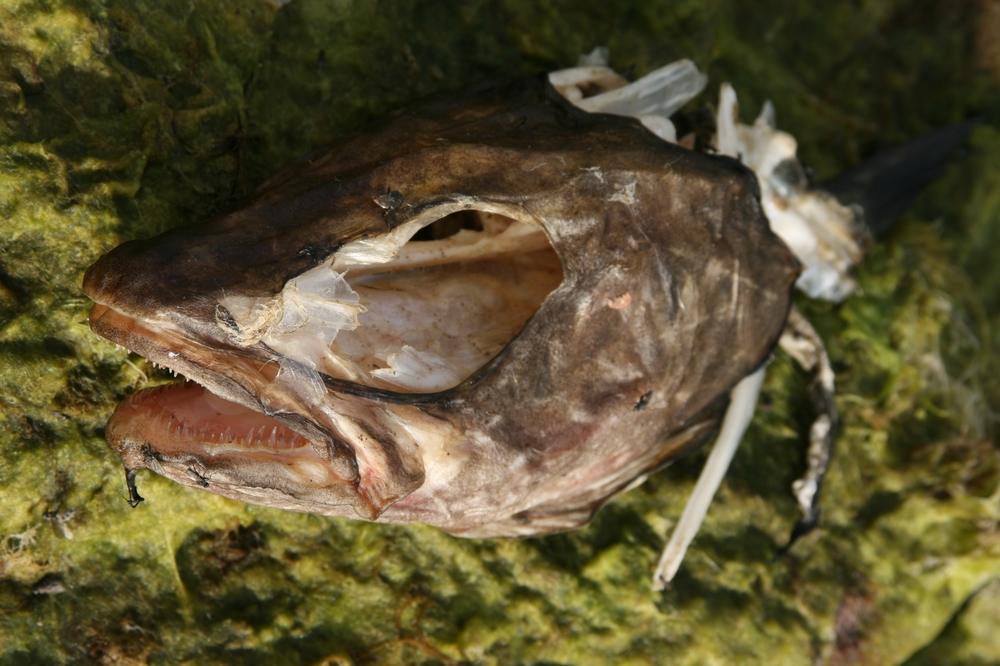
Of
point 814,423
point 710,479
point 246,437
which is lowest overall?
point 814,423

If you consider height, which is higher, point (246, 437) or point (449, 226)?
point (449, 226)

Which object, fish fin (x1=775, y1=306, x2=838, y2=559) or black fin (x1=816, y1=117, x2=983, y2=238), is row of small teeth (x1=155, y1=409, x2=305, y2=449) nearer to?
fish fin (x1=775, y1=306, x2=838, y2=559)

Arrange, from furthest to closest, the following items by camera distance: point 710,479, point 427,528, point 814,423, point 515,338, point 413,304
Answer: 1. point 814,423
2. point 710,479
3. point 427,528
4. point 413,304
5. point 515,338

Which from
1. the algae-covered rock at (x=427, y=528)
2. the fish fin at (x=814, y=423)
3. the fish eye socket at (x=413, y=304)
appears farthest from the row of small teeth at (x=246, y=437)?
the fish fin at (x=814, y=423)

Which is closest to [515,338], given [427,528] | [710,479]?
[427,528]

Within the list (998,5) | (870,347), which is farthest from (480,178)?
(998,5)

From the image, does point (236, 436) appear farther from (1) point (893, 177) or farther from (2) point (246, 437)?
(1) point (893, 177)

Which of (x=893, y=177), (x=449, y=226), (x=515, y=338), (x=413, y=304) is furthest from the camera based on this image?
(x=893, y=177)
